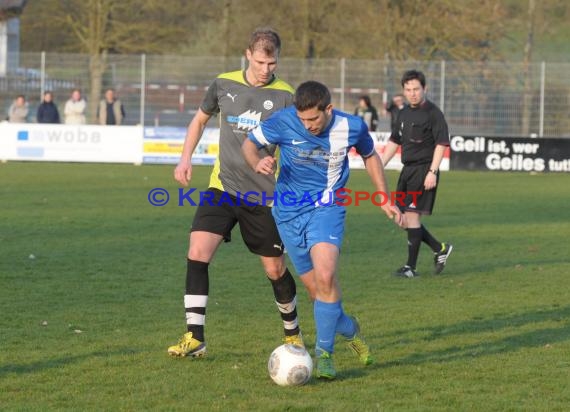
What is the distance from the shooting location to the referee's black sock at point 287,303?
23.9 ft

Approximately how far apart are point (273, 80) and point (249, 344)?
175cm

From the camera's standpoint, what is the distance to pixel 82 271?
11.0 m

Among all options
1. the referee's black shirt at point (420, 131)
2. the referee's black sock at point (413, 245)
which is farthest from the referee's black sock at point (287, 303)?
the referee's black shirt at point (420, 131)

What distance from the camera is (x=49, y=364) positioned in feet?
22.6

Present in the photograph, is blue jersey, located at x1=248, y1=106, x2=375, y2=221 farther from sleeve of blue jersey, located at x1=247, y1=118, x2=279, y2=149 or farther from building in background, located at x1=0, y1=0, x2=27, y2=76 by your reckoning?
building in background, located at x1=0, y1=0, x2=27, y2=76

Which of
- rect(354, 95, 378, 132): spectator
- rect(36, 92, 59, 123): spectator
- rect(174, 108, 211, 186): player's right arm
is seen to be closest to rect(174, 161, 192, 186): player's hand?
rect(174, 108, 211, 186): player's right arm

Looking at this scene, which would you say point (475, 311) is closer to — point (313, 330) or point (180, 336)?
point (313, 330)

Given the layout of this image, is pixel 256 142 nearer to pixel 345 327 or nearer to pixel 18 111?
pixel 345 327

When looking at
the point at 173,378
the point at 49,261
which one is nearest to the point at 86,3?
the point at 49,261

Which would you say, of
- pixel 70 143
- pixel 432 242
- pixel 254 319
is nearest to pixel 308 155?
pixel 254 319

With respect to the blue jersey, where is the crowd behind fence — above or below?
above

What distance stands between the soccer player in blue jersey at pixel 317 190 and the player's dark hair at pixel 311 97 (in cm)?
12

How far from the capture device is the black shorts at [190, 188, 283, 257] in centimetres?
728

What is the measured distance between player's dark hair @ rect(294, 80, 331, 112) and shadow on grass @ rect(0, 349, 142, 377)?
81.6 inches
